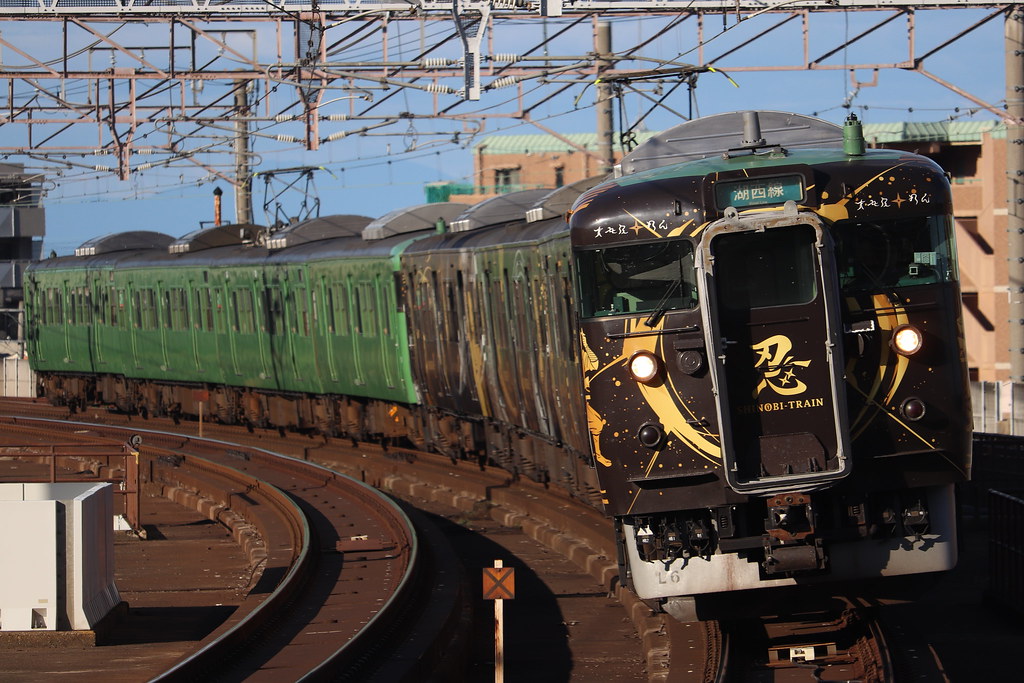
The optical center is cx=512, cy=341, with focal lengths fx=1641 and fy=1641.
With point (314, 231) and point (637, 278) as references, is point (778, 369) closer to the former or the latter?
point (637, 278)

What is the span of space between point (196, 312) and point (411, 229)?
269 inches

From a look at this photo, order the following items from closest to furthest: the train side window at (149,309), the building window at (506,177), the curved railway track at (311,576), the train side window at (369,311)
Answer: the curved railway track at (311,576)
the train side window at (369,311)
the train side window at (149,309)
the building window at (506,177)

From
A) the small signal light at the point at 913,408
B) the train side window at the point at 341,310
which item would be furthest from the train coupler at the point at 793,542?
the train side window at the point at 341,310

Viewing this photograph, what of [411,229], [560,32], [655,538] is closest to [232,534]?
[411,229]

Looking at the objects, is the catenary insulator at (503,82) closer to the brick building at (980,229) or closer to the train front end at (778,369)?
the brick building at (980,229)

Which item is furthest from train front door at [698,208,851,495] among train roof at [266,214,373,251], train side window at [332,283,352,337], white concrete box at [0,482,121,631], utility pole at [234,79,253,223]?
utility pole at [234,79,253,223]

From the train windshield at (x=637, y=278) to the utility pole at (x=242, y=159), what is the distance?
20943 millimetres

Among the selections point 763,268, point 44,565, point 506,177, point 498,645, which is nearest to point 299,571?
point 44,565

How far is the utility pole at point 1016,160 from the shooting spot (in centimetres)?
2123

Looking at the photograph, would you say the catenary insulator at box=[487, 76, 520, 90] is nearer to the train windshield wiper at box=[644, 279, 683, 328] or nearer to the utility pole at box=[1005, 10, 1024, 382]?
the utility pole at box=[1005, 10, 1024, 382]

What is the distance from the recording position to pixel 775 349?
31.8ft

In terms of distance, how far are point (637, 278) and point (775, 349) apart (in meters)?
0.93

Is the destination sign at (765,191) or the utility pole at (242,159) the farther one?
the utility pole at (242,159)

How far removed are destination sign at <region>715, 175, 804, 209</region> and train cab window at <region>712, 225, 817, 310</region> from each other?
19 centimetres
